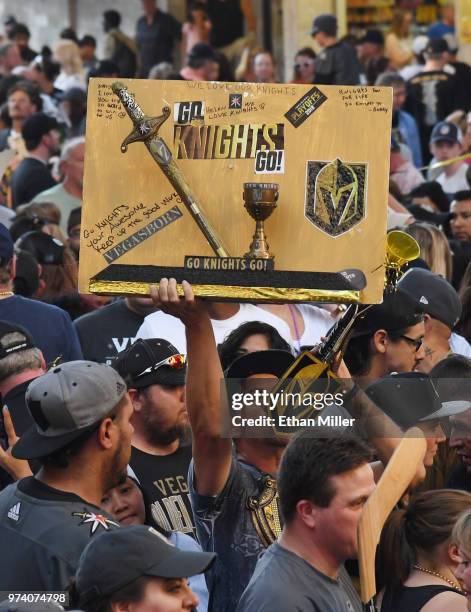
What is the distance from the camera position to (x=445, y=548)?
4.96 m

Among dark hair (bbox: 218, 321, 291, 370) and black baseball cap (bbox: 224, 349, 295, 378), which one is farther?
dark hair (bbox: 218, 321, 291, 370)

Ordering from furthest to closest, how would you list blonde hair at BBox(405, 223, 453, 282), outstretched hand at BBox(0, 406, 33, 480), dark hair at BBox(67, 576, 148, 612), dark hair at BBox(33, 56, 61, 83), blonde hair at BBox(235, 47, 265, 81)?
blonde hair at BBox(235, 47, 265, 81)
dark hair at BBox(33, 56, 61, 83)
blonde hair at BBox(405, 223, 453, 282)
outstretched hand at BBox(0, 406, 33, 480)
dark hair at BBox(67, 576, 148, 612)

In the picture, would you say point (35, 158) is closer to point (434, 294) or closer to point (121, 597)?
point (434, 294)

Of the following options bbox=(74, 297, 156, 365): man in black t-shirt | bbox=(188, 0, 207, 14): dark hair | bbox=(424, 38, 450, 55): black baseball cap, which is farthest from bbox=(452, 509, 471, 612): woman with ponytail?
Answer: bbox=(188, 0, 207, 14): dark hair

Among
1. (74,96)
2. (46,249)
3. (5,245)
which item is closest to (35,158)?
(74,96)

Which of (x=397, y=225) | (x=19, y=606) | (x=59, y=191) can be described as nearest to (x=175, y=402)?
(x=19, y=606)

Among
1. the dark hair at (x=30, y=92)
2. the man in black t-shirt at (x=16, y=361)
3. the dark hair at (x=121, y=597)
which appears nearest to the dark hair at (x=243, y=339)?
the man in black t-shirt at (x=16, y=361)

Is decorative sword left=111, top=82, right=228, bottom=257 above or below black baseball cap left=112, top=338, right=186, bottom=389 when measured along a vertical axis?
above

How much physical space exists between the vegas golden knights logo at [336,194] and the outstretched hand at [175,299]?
0.43 meters

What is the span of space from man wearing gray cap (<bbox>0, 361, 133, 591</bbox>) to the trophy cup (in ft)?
2.02

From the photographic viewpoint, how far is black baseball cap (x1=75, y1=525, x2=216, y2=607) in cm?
395

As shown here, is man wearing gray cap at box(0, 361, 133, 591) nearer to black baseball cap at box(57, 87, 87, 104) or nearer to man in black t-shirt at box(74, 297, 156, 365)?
man in black t-shirt at box(74, 297, 156, 365)

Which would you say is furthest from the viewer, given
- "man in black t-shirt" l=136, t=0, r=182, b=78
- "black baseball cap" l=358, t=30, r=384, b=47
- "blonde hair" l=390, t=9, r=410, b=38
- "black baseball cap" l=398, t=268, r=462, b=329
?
"blonde hair" l=390, t=9, r=410, b=38

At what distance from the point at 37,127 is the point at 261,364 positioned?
27.2 ft
